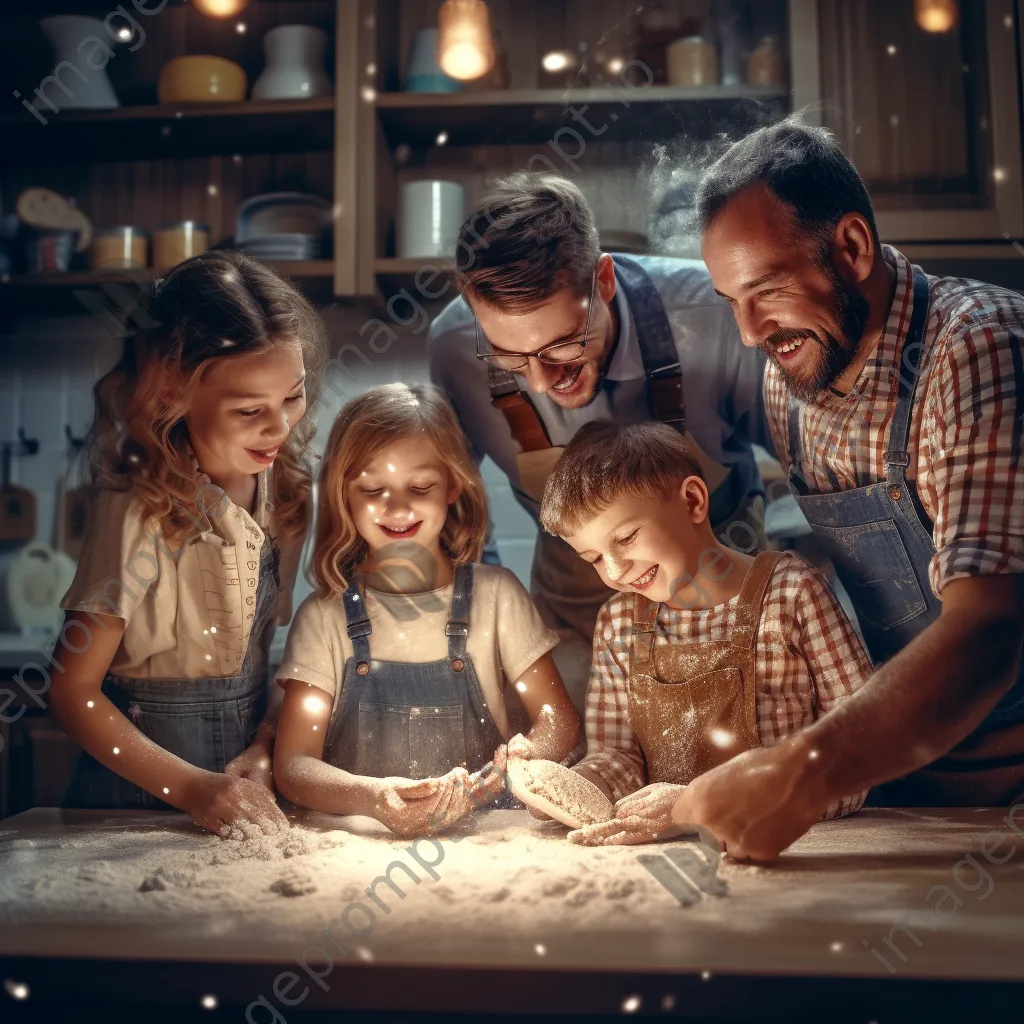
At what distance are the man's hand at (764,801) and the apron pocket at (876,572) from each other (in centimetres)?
22

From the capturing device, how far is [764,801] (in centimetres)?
61

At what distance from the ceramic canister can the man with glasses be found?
0.10 m

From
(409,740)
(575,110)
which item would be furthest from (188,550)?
(575,110)

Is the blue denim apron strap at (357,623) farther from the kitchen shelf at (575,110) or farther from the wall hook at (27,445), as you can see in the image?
the kitchen shelf at (575,110)

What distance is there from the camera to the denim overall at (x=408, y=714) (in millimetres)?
803

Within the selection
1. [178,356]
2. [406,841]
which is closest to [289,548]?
[178,356]

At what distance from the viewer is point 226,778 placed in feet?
2.50

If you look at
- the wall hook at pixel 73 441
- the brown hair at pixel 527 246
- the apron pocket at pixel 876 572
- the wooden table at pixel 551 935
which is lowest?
the wooden table at pixel 551 935

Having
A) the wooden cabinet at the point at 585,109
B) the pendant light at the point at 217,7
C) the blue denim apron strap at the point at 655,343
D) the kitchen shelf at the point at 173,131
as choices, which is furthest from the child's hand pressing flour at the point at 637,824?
the pendant light at the point at 217,7

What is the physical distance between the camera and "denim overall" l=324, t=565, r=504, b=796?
31.6 inches

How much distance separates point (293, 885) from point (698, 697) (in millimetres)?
360

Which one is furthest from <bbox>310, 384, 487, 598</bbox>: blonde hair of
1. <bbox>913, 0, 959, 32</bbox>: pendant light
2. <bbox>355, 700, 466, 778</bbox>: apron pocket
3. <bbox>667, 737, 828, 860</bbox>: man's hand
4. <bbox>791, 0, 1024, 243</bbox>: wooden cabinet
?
<bbox>913, 0, 959, 32</bbox>: pendant light

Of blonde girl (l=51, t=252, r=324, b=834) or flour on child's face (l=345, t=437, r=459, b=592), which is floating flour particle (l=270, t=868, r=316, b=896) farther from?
flour on child's face (l=345, t=437, r=459, b=592)

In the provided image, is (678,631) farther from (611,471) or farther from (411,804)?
(411,804)
